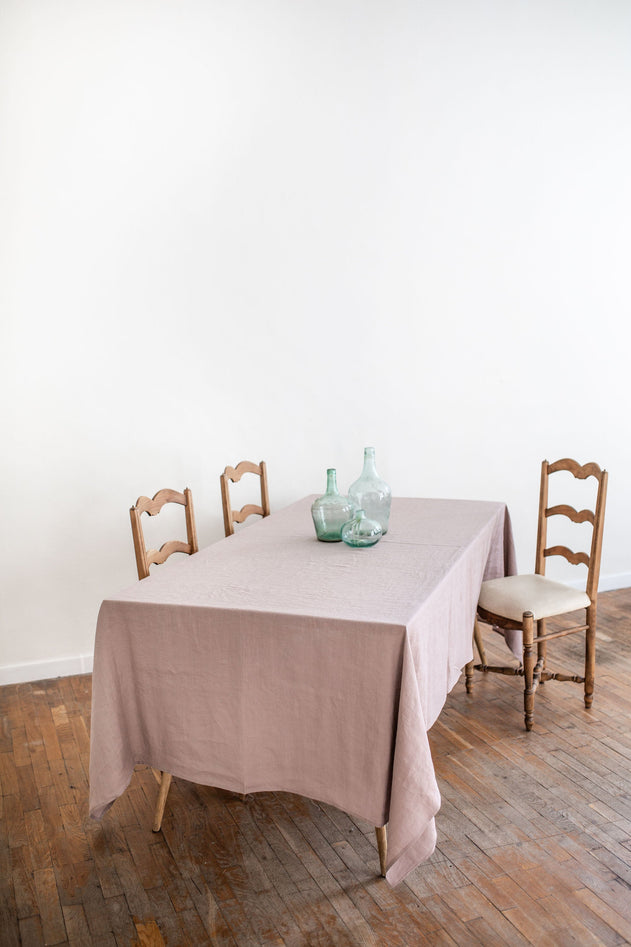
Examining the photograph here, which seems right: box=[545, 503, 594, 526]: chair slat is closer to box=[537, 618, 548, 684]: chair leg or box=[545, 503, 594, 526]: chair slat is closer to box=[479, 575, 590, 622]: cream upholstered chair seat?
box=[479, 575, 590, 622]: cream upholstered chair seat

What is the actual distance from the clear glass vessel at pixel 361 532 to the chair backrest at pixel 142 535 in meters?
0.59

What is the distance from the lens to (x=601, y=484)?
2994 millimetres

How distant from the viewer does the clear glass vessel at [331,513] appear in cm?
271

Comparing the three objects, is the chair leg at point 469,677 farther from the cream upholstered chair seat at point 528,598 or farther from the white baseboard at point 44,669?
the white baseboard at point 44,669

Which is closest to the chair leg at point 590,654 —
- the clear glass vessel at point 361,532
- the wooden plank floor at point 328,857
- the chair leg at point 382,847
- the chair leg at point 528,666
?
the wooden plank floor at point 328,857

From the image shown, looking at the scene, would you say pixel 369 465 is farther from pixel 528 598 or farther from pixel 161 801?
pixel 161 801

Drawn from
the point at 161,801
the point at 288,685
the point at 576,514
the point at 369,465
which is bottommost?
the point at 161,801

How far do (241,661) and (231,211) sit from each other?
2287 mm

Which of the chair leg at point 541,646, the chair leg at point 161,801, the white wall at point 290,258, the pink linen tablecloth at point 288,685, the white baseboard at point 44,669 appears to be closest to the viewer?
the pink linen tablecloth at point 288,685

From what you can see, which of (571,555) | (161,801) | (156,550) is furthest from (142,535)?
(571,555)

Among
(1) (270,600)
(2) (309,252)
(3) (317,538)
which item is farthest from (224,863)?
(2) (309,252)

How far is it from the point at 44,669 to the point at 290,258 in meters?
2.17

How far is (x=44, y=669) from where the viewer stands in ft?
11.6

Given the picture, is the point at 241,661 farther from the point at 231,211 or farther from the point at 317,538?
the point at 231,211
